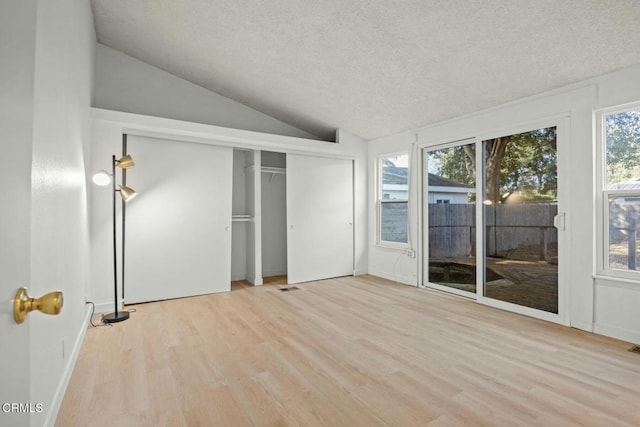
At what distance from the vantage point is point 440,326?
10.8 feet

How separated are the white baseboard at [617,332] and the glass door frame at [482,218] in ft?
0.83

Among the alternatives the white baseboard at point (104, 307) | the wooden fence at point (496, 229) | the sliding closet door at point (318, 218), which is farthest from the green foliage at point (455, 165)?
the white baseboard at point (104, 307)

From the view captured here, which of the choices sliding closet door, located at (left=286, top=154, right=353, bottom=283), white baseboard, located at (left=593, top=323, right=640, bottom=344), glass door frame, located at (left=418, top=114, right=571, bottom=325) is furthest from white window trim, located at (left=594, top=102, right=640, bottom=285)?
sliding closet door, located at (left=286, top=154, right=353, bottom=283)

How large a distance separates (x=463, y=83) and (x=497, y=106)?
0.61 meters

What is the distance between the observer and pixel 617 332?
2.96 m

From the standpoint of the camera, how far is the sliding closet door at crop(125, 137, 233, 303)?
13.6ft

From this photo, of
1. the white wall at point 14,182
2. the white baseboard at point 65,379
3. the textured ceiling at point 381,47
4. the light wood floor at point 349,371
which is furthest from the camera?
the textured ceiling at point 381,47

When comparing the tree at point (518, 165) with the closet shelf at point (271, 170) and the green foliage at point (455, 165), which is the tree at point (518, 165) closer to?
the green foliage at point (455, 165)

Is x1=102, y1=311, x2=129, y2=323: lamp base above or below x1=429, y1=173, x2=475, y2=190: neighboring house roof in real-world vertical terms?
below

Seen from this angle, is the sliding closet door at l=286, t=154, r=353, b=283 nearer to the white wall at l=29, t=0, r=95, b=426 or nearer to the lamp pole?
the lamp pole

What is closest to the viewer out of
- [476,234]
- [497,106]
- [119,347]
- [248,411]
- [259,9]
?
[248,411]

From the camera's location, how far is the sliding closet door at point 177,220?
4.14 metres

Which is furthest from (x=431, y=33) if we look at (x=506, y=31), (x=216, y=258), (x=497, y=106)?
(x=216, y=258)

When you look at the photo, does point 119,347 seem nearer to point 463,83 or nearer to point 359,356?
point 359,356
